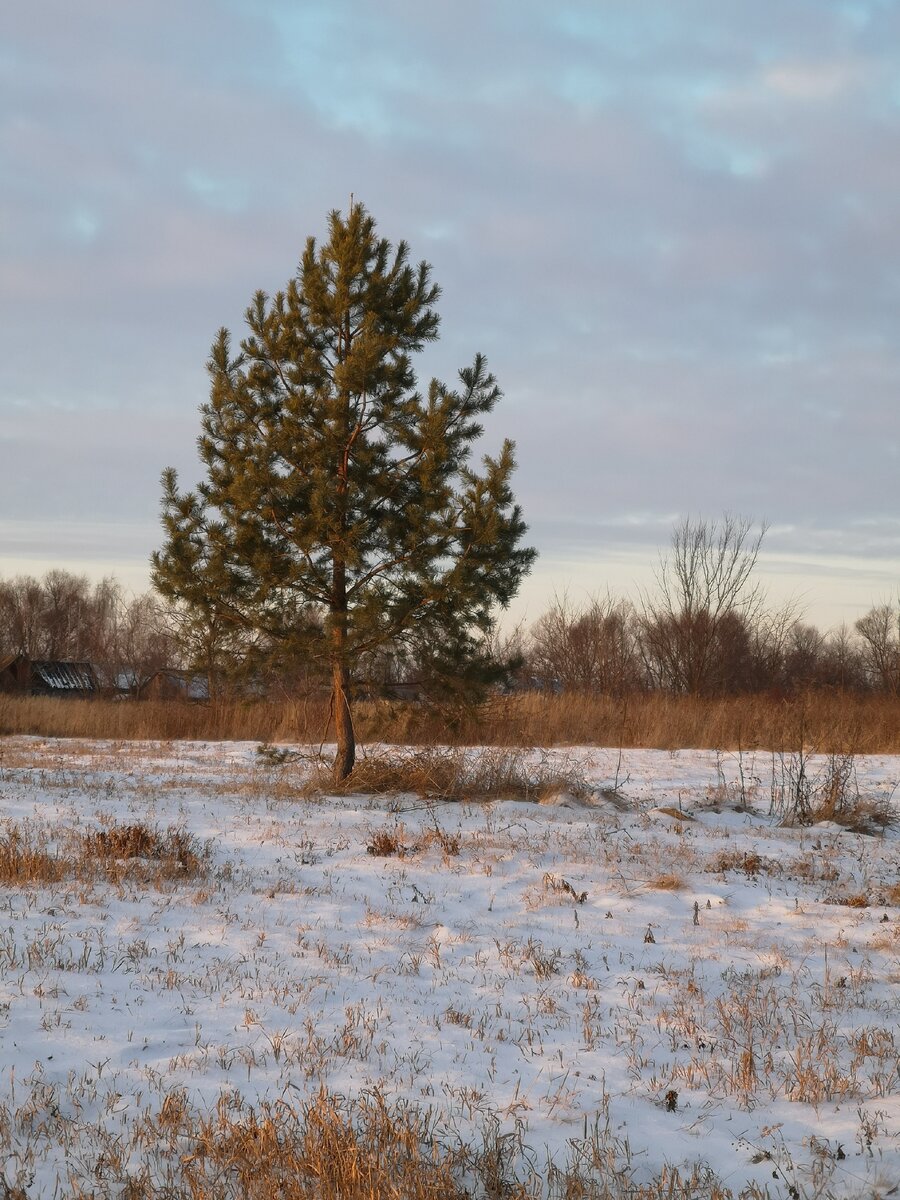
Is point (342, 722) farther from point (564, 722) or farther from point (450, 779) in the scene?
point (564, 722)

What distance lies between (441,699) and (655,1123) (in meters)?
8.36

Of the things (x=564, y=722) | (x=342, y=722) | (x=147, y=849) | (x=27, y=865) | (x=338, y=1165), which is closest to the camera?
(x=338, y=1165)

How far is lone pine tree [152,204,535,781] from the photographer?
11.4 metres

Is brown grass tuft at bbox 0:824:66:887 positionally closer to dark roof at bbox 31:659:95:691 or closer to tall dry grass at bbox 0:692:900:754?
tall dry grass at bbox 0:692:900:754

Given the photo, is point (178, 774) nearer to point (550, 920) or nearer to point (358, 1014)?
point (550, 920)

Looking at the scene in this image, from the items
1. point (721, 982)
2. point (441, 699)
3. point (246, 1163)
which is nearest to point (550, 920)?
point (721, 982)

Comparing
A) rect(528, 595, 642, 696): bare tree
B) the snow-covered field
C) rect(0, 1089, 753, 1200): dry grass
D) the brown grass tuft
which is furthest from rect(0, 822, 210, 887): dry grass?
rect(528, 595, 642, 696): bare tree

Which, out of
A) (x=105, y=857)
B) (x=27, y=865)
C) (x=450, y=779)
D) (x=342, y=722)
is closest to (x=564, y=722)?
(x=342, y=722)

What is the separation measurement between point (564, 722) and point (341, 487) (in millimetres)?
10458

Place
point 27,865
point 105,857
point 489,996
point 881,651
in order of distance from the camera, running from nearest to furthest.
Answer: point 489,996
point 27,865
point 105,857
point 881,651

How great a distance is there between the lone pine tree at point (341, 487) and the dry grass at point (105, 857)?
3956 millimetres

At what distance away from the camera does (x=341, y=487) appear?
1180 centimetres

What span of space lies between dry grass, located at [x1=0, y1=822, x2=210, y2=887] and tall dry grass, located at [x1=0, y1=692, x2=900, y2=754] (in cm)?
581

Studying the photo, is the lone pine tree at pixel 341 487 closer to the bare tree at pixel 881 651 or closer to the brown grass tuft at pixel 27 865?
the brown grass tuft at pixel 27 865
